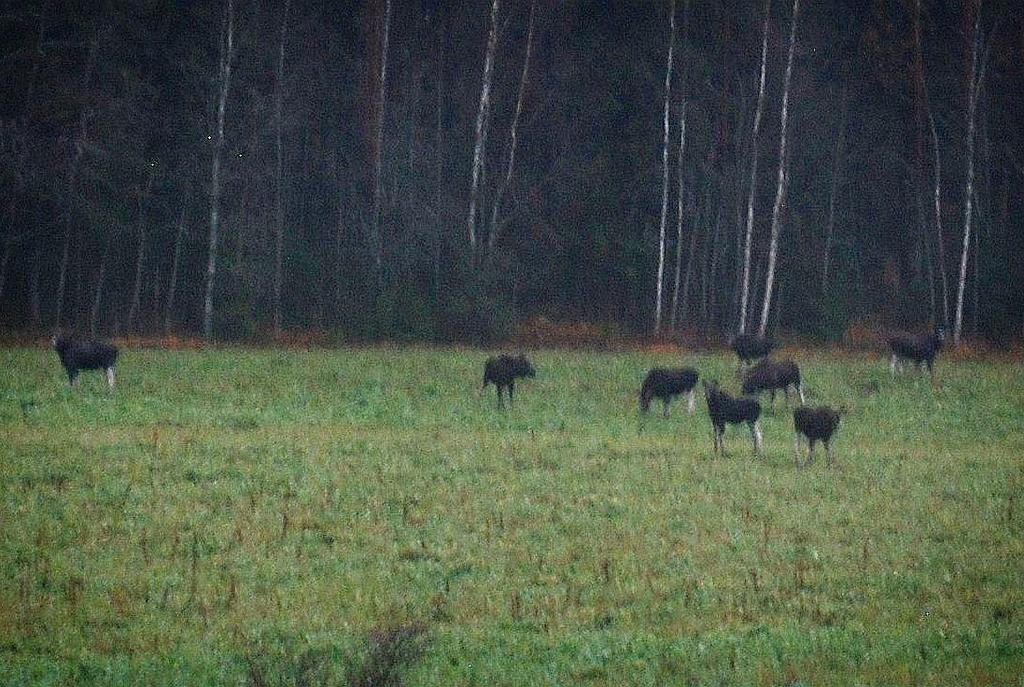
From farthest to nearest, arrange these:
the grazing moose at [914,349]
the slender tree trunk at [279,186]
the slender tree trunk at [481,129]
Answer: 1. the slender tree trunk at [279,186]
2. the slender tree trunk at [481,129]
3. the grazing moose at [914,349]

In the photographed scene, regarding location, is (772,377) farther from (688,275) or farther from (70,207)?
(70,207)

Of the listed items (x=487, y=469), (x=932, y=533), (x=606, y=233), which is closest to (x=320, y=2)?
(x=606, y=233)

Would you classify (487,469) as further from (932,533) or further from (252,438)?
(932,533)

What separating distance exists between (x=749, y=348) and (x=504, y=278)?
460 inches

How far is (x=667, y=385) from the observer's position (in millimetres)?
26812

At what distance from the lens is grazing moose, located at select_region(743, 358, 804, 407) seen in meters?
28.0

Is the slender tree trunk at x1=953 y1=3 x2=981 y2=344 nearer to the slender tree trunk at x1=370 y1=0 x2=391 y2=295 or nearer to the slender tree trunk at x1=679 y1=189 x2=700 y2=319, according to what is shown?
the slender tree trunk at x1=679 y1=189 x2=700 y2=319

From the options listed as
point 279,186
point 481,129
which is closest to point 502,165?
point 481,129

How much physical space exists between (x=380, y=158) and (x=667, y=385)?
21940 millimetres

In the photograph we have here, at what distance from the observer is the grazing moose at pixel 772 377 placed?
2797cm

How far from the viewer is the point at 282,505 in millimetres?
16906

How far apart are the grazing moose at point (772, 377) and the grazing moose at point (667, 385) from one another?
1.47 metres

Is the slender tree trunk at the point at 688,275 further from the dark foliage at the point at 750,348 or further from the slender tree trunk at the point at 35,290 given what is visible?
the slender tree trunk at the point at 35,290

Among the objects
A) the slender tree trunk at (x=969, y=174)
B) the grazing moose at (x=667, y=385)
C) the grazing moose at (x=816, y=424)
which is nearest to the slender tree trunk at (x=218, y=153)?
the grazing moose at (x=667, y=385)
